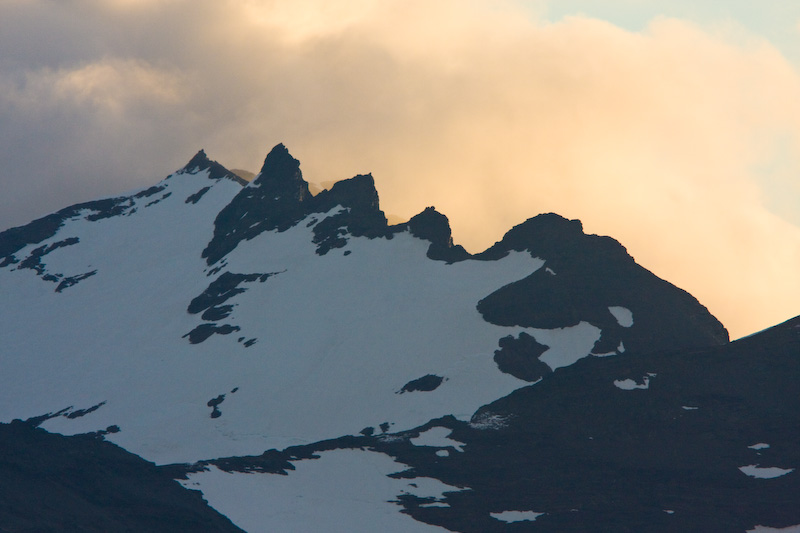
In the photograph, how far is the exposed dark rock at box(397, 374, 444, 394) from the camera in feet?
489

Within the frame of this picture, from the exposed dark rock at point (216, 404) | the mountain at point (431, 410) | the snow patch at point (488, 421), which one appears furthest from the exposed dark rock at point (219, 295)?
the snow patch at point (488, 421)

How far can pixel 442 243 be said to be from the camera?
632ft

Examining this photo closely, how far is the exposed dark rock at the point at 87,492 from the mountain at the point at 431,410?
33cm

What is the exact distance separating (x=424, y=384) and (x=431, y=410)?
5.90 meters

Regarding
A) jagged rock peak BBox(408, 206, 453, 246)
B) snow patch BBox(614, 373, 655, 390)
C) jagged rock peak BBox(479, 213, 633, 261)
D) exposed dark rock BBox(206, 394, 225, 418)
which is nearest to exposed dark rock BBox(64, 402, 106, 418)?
exposed dark rock BBox(206, 394, 225, 418)

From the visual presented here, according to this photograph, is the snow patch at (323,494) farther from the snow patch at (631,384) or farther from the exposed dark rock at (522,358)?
the snow patch at (631,384)

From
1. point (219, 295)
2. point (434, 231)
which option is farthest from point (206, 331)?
point (434, 231)

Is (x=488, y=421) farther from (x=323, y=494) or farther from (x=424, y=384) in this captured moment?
(x=323, y=494)

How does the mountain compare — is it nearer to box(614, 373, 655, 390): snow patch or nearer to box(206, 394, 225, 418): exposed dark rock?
box(614, 373, 655, 390): snow patch

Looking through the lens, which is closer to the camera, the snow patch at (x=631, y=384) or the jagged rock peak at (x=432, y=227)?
the snow patch at (x=631, y=384)

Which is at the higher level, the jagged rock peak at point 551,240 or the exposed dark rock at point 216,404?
the jagged rock peak at point 551,240

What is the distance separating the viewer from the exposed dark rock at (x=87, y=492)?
12888 centimetres

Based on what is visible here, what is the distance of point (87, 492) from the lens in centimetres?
13875

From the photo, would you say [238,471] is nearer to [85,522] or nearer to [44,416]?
[85,522]
